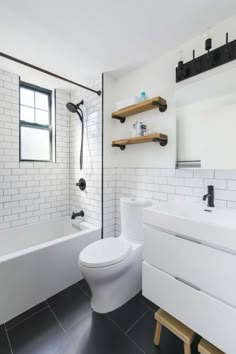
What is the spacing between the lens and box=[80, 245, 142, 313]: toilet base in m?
1.42

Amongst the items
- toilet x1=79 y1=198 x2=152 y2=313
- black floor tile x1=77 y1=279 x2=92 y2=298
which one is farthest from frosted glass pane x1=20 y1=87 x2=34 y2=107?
black floor tile x1=77 y1=279 x2=92 y2=298

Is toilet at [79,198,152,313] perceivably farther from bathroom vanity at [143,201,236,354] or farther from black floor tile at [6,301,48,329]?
black floor tile at [6,301,48,329]

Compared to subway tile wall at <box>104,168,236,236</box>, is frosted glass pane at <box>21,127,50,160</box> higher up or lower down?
higher up

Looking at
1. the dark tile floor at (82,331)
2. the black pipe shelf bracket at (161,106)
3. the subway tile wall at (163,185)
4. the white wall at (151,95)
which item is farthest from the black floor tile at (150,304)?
the black pipe shelf bracket at (161,106)

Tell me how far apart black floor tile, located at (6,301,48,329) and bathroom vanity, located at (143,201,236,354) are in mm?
961

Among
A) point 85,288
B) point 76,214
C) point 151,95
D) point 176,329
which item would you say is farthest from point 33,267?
point 151,95

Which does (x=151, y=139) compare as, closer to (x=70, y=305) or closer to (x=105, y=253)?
(x=105, y=253)

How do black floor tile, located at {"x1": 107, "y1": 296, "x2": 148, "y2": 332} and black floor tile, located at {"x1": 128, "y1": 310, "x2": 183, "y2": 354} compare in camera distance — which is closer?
black floor tile, located at {"x1": 128, "y1": 310, "x2": 183, "y2": 354}

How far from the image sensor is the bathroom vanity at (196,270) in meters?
0.93

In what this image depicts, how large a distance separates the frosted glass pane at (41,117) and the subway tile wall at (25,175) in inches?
6.3

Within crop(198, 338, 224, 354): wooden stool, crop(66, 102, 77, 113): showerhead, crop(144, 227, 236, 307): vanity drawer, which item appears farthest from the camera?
crop(66, 102, 77, 113): showerhead

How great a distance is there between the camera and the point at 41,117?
2480 millimetres

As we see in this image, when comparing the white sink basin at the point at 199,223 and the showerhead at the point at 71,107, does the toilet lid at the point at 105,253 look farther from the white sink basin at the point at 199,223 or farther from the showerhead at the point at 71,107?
the showerhead at the point at 71,107

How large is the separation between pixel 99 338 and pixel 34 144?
2215 millimetres
